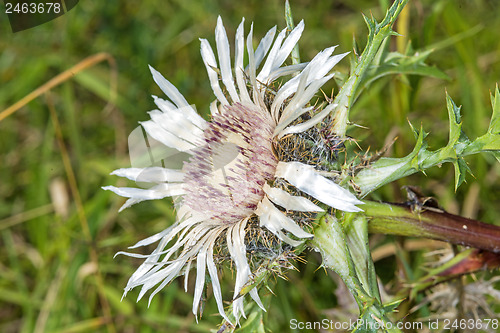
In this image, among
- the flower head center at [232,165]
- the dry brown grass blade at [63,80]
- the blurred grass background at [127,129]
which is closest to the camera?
the flower head center at [232,165]

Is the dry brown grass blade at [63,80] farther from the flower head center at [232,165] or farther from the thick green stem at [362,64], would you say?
the thick green stem at [362,64]

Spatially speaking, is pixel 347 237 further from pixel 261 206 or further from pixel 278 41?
pixel 278 41

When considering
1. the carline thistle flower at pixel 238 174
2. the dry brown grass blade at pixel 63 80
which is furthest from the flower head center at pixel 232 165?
the dry brown grass blade at pixel 63 80

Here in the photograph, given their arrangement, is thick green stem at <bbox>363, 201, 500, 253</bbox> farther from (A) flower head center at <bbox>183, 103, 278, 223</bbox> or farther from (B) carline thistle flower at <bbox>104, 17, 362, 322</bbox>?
(A) flower head center at <bbox>183, 103, 278, 223</bbox>

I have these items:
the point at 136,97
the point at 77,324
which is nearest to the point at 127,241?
the point at 77,324

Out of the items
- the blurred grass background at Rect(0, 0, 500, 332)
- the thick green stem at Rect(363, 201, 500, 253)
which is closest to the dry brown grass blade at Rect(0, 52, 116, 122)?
the blurred grass background at Rect(0, 0, 500, 332)

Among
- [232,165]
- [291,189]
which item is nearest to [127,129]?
[232,165]

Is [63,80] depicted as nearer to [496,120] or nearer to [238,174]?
[238,174]
